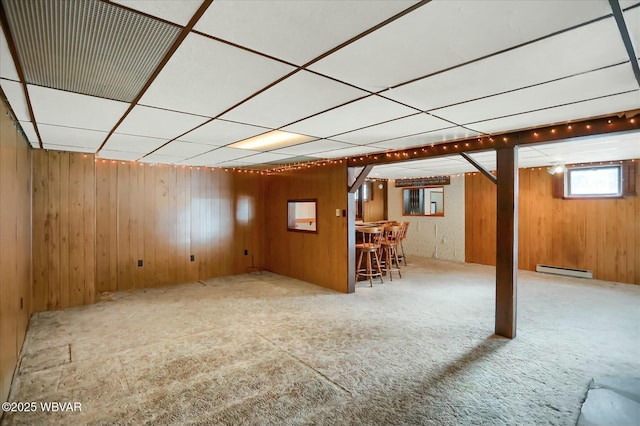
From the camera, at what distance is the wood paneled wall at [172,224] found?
18.2ft

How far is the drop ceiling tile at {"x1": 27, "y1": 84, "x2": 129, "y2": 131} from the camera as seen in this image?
2275mm

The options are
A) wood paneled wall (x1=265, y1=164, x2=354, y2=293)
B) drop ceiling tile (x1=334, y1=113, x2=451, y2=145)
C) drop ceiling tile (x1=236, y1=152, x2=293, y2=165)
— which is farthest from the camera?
wood paneled wall (x1=265, y1=164, x2=354, y2=293)

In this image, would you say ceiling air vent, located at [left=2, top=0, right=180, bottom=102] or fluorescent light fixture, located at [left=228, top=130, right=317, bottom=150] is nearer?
ceiling air vent, located at [left=2, top=0, right=180, bottom=102]

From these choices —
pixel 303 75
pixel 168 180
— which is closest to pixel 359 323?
A: pixel 303 75

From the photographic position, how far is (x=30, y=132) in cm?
343

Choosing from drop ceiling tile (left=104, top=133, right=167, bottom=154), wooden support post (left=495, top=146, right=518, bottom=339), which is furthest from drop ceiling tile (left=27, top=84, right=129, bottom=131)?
wooden support post (left=495, top=146, right=518, bottom=339)

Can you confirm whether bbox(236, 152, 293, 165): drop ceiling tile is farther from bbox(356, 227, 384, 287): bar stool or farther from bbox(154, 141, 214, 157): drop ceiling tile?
bbox(356, 227, 384, 287): bar stool

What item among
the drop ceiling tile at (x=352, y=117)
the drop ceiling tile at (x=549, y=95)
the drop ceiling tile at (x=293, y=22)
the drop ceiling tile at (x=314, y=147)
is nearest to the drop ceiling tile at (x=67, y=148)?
the drop ceiling tile at (x=314, y=147)

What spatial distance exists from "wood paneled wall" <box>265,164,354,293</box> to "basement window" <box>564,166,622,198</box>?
4.73m

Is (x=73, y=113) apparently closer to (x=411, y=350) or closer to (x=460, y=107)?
(x=460, y=107)

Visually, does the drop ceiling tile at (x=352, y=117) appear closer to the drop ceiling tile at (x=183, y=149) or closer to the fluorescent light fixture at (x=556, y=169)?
the drop ceiling tile at (x=183, y=149)

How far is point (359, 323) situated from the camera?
396cm

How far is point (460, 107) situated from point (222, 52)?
186 cm

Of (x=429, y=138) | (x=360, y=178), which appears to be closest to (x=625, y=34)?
(x=429, y=138)
